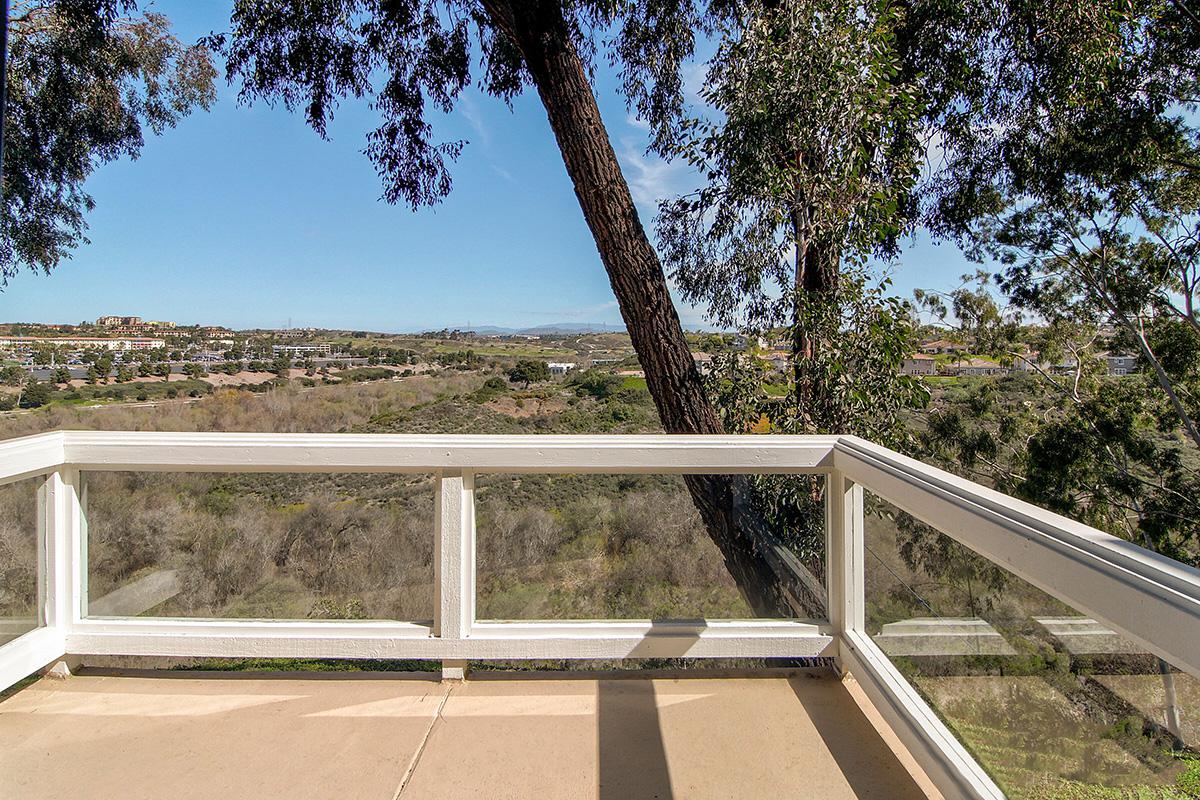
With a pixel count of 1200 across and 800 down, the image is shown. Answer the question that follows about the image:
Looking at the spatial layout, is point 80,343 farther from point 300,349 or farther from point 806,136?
point 806,136

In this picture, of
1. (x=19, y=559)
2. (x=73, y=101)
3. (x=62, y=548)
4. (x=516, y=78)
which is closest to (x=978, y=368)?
(x=516, y=78)

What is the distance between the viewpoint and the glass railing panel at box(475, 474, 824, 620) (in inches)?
97.7

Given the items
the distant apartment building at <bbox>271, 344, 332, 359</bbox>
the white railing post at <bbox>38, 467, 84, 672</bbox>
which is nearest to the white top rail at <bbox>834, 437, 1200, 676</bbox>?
the white railing post at <bbox>38, 467, 84, 672</bbox>

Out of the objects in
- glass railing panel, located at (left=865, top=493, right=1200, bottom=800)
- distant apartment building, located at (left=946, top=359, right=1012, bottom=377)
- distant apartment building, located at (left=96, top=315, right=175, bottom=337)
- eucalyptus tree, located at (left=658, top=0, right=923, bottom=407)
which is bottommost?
glass railing panel, located at (left=865, top=493, right=1200, bottom=800)

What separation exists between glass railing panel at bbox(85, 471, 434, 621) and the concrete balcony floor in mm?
246

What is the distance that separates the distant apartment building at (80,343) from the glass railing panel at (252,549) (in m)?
4.83

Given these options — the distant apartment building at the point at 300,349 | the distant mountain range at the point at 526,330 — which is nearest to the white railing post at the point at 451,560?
the distant mountain range at the point at 526,330

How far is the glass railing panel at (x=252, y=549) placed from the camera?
2443 millimetres

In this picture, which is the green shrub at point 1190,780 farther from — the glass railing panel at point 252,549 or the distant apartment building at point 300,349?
the distant apartment building at point 300,349

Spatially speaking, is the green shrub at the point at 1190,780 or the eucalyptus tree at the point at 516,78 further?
the eucalyptus tree at the point at 516,78

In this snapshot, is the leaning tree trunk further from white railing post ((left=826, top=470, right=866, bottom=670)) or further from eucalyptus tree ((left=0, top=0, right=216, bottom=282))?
eucalyptus tree ((left=0, top=0, right=216, bottom=282))

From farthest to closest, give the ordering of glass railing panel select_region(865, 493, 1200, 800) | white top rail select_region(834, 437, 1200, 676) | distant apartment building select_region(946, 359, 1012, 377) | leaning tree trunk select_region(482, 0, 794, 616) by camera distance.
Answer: distant apartment building select_region(946, 359, 1012, 377) → leaning tree trunk select_region(482, 0, 794, 616) → glass railing panel select_region(865, 493, 1200, 800) → white top rail select_region(834, 437, 1200, 676)

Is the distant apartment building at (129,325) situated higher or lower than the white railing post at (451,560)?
higher

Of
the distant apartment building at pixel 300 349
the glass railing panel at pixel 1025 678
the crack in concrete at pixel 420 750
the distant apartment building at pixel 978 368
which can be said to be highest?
the distant apartment building at pixel 300 349
